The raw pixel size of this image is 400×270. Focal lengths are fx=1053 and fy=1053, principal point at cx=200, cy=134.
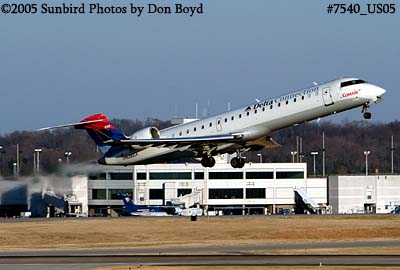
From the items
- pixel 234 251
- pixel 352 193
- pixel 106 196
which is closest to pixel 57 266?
pixel 234 251

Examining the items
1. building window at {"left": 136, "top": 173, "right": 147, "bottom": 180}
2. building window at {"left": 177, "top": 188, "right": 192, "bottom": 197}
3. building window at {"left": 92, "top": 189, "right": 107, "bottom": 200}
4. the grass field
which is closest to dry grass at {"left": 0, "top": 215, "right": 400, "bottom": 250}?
the grass field

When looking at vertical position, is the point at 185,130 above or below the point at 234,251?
above

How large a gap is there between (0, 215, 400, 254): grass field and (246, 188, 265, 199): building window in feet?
155

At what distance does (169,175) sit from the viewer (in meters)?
136

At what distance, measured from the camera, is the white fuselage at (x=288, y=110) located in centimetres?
6244

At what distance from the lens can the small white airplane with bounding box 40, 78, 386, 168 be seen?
206 feet

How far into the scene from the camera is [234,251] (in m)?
56.5

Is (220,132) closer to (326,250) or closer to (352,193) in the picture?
(326,250)

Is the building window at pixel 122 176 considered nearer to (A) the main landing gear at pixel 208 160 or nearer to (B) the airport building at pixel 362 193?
(B) the airport building at pixel 362 193

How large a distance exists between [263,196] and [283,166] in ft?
15.8

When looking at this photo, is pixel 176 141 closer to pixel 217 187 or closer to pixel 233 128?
pixel 233 128

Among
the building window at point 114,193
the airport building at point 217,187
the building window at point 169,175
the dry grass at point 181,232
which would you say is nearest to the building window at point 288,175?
the airport building at point 217,187

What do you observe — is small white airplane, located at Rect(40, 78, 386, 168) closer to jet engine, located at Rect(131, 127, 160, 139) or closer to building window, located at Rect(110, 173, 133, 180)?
jet engine, located at Rect(131, 127, 160, 139)

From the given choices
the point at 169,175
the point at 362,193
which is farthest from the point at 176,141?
the point at 362,193
